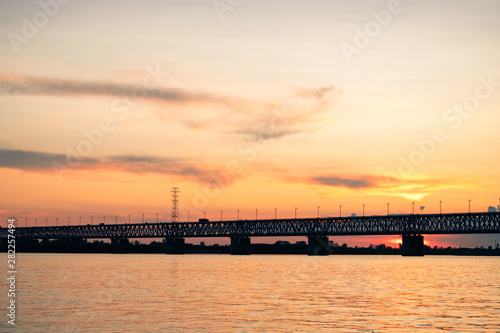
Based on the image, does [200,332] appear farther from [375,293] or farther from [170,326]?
[375,293]

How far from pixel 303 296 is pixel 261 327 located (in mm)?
20948

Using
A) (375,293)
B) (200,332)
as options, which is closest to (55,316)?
(200,332)

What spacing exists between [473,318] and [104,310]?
78.6ft

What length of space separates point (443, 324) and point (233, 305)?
52.6 feet

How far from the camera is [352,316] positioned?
4316 cm

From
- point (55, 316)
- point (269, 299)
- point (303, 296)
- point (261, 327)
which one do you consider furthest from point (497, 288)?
point (55, 316)

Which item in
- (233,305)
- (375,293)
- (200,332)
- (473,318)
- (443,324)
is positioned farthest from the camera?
(375,293)

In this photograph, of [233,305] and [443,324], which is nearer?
[443,324]

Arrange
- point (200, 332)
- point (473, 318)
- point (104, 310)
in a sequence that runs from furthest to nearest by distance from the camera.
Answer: point (104, 310) → point (473, 318) → point (200, 332)

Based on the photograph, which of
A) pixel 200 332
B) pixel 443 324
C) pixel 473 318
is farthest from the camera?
pixel 473 318

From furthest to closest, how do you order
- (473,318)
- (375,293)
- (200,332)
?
(375,293), (473,318), (200,332)

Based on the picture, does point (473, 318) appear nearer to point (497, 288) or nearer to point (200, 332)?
point (200, 332)

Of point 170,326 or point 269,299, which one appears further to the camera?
point 269,299

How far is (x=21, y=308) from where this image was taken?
47.2 meters
